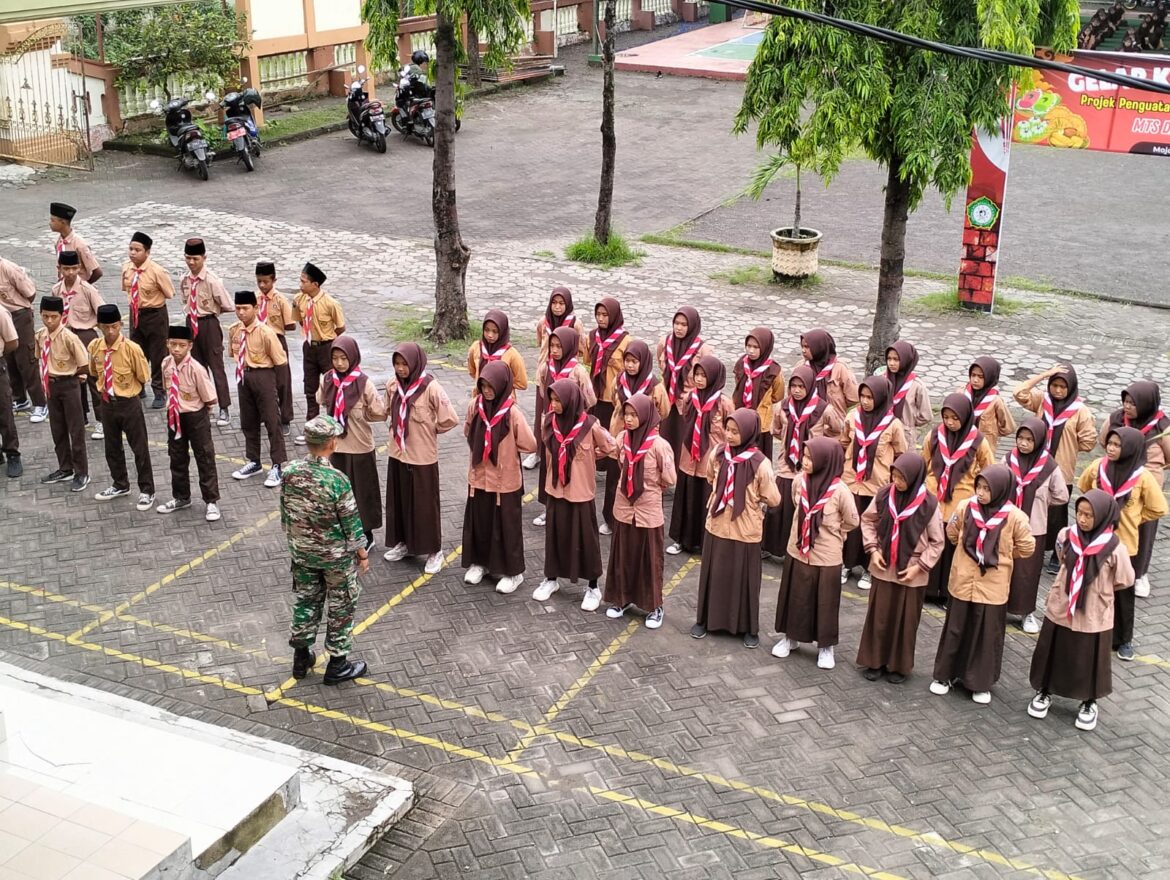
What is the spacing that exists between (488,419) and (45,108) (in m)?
13.7

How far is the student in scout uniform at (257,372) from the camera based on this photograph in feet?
32.2

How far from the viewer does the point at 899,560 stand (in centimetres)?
747

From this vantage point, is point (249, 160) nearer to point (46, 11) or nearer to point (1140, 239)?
point (1140, 239)

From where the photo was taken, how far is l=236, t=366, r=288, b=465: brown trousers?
9875mm

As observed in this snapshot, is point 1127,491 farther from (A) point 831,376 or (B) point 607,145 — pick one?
(B) point 607,145

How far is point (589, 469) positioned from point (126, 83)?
14.4m

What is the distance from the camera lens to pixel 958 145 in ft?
35.5

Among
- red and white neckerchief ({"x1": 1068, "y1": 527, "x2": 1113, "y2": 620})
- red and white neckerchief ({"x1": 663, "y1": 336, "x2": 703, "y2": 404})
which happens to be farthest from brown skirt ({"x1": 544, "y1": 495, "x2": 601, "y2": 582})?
red and white neckerchief ({"x1": 1068, "y1": 527, "x2": 1113, "y2": 620})

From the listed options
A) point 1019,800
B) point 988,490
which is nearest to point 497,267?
point 988,490

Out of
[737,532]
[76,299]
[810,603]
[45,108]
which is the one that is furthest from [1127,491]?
[45,108]

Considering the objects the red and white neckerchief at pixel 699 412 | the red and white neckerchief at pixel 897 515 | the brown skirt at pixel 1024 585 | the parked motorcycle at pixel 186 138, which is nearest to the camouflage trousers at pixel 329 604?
the red and white neckerchief at pixel 699 412

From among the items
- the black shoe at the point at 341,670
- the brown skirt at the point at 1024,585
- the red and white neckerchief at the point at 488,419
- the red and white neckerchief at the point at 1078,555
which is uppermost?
the red and white neckerchief at the point at 488,419

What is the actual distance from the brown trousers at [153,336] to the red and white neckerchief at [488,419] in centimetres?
397

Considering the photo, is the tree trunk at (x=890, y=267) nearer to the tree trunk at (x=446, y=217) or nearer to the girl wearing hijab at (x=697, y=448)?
the girl wearing hijab at (x=697, y=448)
